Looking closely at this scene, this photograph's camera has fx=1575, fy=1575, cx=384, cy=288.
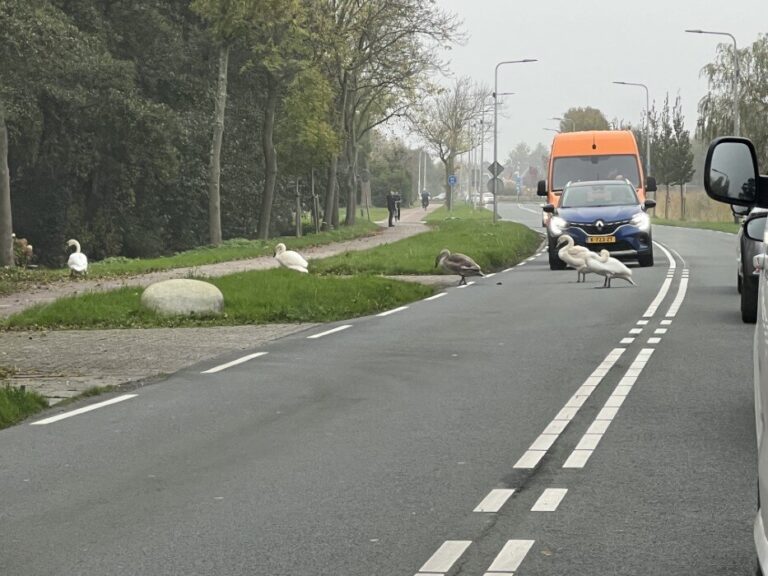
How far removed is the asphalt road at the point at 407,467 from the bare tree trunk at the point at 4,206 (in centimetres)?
2258

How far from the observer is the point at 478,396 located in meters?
11.6

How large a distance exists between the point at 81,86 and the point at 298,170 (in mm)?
13023

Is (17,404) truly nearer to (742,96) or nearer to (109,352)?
(109,352)

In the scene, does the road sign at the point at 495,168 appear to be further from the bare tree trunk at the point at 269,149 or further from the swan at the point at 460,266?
the swan at the point at 460,266

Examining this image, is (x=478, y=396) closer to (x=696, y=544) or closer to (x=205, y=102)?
(x=696, y=544)

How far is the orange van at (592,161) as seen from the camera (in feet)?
121

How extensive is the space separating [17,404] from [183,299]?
29.3ft

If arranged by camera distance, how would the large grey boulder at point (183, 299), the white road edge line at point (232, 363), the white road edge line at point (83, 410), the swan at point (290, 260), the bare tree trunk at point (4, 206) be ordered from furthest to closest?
the bare tree trunk at point (4, 206) → the swan at point (290, 260) → the large grey boulder at point (183, 299) → the white road edge line at point (232, 363) → the white road edge line at point (83, 410)

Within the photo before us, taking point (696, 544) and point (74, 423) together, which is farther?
point (74, 423)

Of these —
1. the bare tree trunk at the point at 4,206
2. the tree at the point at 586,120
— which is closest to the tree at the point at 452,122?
the tree at the point at 586,120

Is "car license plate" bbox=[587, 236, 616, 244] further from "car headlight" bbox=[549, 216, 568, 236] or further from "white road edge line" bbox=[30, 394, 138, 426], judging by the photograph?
"white road edge line" bbox=[30, 394, 138, 426]

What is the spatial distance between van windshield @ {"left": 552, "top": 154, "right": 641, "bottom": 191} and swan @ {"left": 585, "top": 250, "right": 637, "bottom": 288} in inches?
450

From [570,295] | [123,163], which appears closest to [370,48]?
[123,163]

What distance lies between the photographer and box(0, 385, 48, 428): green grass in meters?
10.8
